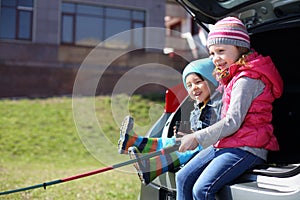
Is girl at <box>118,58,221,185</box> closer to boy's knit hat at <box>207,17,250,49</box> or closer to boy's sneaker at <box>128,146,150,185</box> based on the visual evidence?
boy's sneaker at <box>128,146,150,185</box>

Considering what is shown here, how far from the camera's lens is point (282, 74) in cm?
363

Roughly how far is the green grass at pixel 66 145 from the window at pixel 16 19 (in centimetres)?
625

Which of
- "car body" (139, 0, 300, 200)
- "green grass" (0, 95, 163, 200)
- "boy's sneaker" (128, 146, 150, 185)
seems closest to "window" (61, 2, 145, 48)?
"green grass" (0, 95, 163, 200)

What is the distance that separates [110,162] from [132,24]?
20312 millimetres

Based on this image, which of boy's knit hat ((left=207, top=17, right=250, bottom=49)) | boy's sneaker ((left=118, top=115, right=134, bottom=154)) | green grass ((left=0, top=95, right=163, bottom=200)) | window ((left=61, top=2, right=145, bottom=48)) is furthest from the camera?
window ((left=61, top=2, right=145, bottom=48))

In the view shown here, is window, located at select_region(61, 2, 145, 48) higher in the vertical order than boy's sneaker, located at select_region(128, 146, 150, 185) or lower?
higher

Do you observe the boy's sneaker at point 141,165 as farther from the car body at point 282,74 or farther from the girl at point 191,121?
the car body at point 282,74

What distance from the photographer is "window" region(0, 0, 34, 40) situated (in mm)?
20531

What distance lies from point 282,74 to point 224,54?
1039mm

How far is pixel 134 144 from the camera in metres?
3.11

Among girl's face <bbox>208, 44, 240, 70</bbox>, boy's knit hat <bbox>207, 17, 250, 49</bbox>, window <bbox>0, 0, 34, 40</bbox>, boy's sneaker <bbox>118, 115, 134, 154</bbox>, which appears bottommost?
boy's sneaker <bbox>118, 115, 134, 154</bbox>

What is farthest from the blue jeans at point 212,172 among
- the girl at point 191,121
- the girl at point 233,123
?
the girl at point 191,121

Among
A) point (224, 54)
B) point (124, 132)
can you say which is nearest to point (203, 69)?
point (224, 54)

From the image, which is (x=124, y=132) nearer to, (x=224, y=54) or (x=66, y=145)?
(x=224, y=54)
